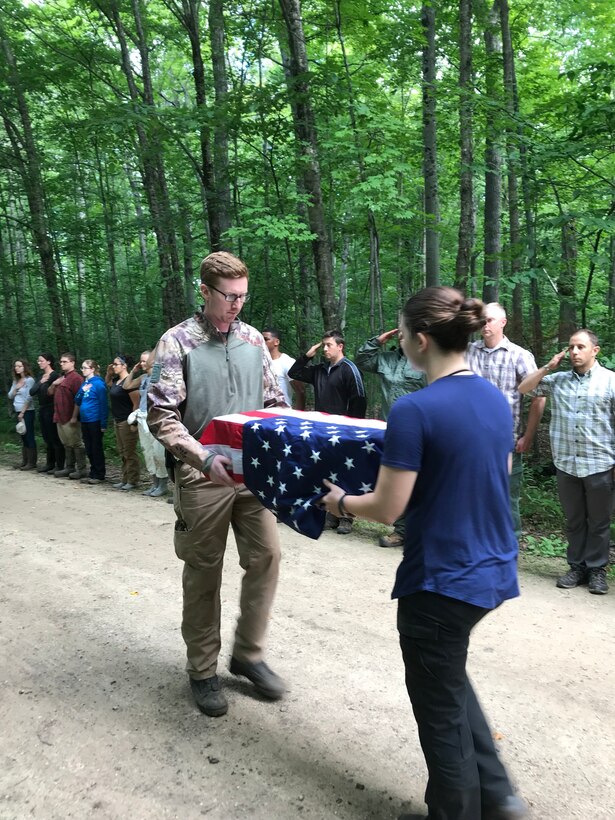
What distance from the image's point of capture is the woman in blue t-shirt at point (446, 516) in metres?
2.02

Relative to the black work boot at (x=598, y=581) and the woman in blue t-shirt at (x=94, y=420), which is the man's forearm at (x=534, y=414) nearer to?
the black work boot at (x=598, y=581)

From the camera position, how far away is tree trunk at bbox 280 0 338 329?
27.6ft

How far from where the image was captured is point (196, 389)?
10.8 feet

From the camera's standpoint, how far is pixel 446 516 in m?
2.07

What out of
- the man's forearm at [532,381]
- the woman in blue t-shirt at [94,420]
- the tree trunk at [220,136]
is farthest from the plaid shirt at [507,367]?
the woman in blue t-shirt at [94,420]

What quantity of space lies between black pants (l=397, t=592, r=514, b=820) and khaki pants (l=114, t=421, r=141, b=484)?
27.6 feet

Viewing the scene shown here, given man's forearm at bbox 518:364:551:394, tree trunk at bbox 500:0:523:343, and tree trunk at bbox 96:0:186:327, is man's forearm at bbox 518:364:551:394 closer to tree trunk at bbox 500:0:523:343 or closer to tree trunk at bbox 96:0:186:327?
tree trunk at bbox 500:0:523:343

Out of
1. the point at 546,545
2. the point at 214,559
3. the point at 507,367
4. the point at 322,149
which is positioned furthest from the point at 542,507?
the point at 322,149

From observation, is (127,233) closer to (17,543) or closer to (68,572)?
(17,543)

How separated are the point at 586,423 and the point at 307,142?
18.3 ft

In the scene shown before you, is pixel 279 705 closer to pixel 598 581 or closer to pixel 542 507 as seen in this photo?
pixel 598 581

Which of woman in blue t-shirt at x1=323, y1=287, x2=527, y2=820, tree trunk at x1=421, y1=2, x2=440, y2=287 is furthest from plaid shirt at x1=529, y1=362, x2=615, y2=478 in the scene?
tree trunk at x1=421, y1=2, x2=440, y2=287

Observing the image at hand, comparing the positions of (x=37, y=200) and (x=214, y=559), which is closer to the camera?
(x=214, y=559)

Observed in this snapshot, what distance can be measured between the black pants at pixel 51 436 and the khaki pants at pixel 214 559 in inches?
367
